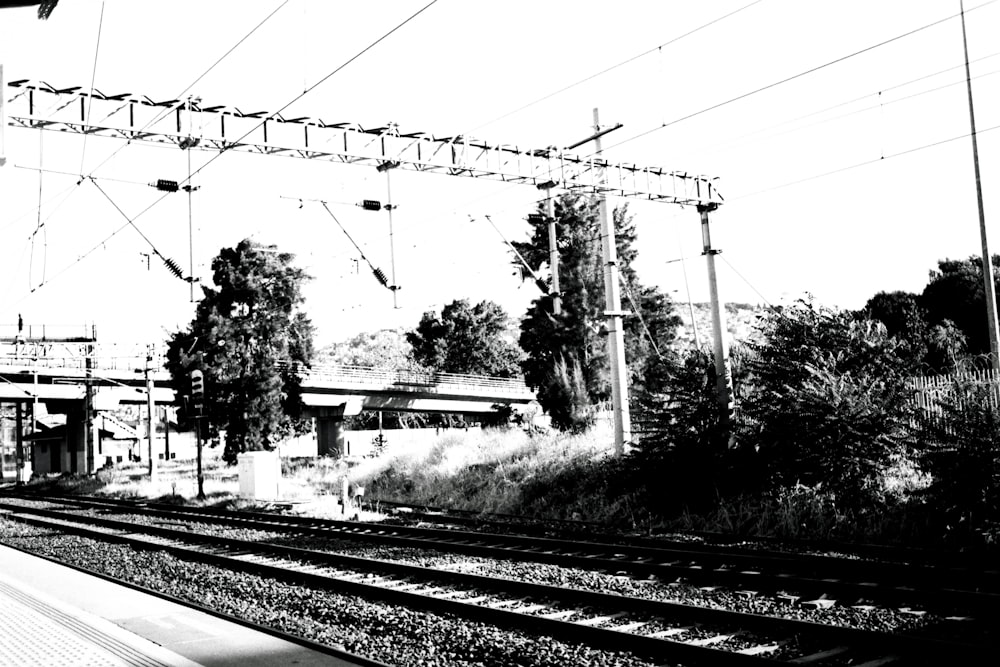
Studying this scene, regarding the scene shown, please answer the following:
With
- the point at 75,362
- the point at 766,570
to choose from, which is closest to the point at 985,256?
the point at 766,570

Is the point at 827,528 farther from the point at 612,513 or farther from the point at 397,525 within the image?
the point at 397,525

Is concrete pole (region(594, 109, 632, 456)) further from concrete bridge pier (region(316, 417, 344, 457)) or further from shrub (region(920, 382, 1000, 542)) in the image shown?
concrete bridge pier (region(316, 417, 344, 457))

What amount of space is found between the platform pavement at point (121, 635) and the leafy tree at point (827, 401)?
40.3 feet

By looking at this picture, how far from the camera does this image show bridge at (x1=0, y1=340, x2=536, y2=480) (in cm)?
5772

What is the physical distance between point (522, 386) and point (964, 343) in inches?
1594

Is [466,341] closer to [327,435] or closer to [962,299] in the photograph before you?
[327,435]

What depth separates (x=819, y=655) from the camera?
8.12 metres

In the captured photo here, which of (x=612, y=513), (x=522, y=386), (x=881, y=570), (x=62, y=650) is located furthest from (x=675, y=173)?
A: (x=522, y=386)

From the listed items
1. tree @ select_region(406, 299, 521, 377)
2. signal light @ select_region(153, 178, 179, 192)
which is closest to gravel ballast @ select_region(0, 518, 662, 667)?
signal light @ select_region(153, 178, 179, 192)

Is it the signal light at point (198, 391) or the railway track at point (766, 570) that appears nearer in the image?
the railway track at point (766, 570)

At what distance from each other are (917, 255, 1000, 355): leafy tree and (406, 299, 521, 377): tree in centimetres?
5467

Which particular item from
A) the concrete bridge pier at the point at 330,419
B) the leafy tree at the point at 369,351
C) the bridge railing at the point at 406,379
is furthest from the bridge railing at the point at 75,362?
the leafy tree at the point at 369,351

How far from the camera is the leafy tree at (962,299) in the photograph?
48312 mm

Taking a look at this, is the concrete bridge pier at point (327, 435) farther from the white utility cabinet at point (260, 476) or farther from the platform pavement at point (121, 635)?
the platform pavement at point (121, 635)
